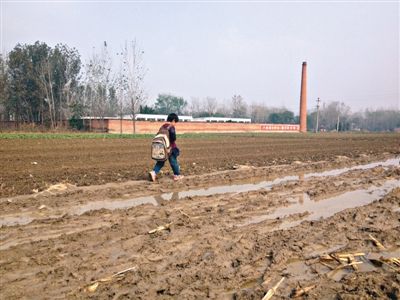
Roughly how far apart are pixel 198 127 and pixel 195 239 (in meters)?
49.3

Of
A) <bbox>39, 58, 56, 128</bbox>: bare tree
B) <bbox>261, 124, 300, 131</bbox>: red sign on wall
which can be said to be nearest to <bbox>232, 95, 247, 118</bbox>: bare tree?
<bbox>261, 124, 300, 131</bbox>: red sign on wall

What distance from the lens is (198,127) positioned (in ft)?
177

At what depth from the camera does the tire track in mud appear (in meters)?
3.39

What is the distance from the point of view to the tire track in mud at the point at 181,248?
339 cm

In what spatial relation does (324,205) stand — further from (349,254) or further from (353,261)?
(353,261)

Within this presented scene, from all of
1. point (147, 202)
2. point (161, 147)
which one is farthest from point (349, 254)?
point (161, 147)

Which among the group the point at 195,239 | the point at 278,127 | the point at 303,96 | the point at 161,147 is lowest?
the point at 278,127

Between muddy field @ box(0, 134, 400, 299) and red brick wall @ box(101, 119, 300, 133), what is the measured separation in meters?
36.1

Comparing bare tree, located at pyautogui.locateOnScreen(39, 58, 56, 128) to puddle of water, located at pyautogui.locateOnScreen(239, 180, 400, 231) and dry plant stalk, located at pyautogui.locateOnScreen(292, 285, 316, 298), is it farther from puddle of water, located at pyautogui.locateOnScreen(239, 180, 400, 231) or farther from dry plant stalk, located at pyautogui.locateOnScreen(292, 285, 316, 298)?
dry plant stalk, located at pyautogui.locateOnScreen(292, 285, 316, 298)

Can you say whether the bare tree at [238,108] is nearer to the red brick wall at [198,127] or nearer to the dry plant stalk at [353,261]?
the red brick wall at [198,127]

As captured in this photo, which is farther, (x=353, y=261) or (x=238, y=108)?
(x=238, y=108)

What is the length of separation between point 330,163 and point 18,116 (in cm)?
4728

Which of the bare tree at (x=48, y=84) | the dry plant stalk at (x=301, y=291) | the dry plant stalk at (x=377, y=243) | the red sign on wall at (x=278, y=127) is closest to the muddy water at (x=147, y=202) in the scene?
the dry plant stalk at (x=377, y=243)

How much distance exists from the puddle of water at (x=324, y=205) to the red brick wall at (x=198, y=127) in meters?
38.9
